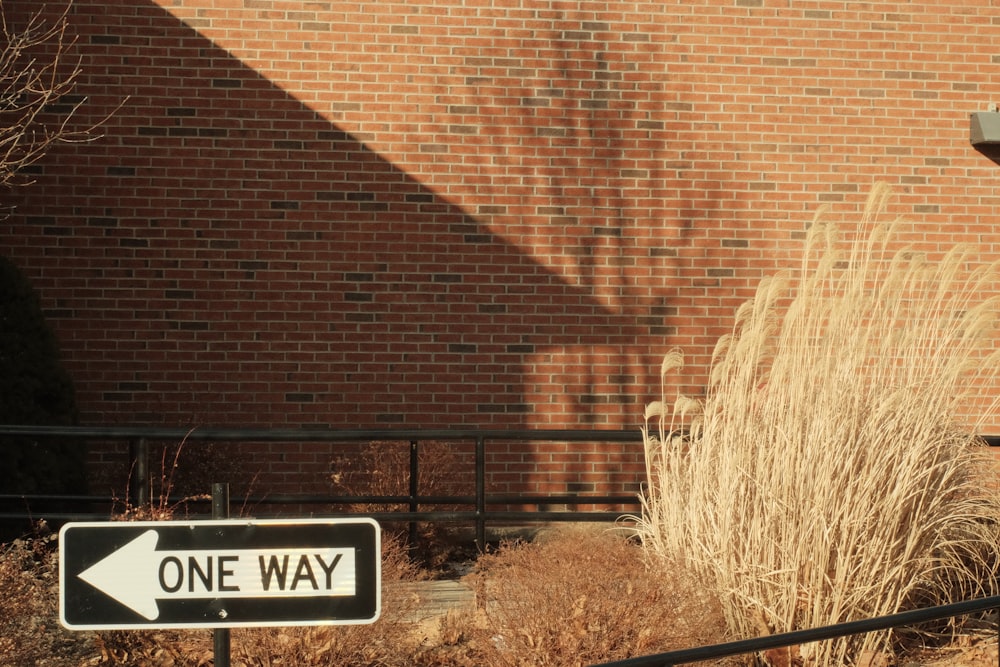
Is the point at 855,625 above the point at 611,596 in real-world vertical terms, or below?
above

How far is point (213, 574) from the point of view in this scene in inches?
92.8

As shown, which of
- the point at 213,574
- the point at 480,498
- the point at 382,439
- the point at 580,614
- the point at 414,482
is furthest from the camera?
the point at 414,482

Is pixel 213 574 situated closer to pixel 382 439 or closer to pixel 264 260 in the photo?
pixel 382 439

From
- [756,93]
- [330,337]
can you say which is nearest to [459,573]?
[330,337]

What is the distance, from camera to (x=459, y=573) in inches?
288

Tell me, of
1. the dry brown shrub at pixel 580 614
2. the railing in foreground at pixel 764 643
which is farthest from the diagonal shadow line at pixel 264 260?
the railing in foreground at pixel 764 643

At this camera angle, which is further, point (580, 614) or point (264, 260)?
point (264, 260)

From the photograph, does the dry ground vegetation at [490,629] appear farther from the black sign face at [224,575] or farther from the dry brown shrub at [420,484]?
the black sign face at [224,575]

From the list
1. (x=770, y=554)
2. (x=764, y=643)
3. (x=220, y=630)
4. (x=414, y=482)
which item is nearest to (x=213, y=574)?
(x=220, y=630)

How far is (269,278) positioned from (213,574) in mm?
6828

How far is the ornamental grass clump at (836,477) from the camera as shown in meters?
4.96

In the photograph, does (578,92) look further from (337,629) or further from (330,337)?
(337,629)

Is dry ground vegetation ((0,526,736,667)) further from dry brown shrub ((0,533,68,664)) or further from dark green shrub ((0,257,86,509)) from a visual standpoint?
dark green shrub ((0,257,86,509))

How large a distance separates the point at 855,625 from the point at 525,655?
2.15 metres
